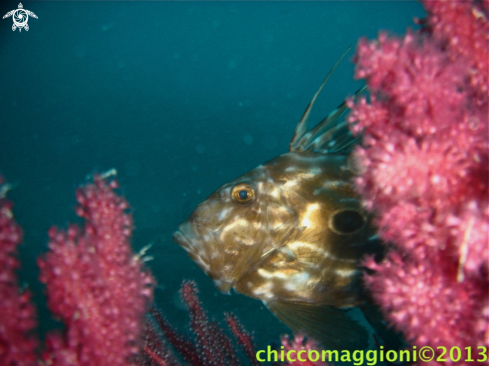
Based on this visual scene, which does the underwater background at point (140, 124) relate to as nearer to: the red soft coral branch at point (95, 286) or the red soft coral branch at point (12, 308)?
the red soft coral branch at point (12, 308)

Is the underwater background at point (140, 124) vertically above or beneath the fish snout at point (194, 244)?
above

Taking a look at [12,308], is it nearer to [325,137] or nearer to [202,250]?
[202,250]

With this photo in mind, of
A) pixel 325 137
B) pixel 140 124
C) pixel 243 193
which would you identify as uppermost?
pixel 140 124

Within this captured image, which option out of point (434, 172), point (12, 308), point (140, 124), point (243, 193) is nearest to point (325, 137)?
point (243, 193)

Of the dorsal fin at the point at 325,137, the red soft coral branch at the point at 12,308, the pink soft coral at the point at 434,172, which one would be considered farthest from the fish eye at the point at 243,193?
the red soft coral branch at the point at 12,308

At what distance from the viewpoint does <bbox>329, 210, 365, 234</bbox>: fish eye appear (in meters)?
2.62

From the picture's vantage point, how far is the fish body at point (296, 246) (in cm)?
260

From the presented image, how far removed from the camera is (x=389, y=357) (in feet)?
7.65

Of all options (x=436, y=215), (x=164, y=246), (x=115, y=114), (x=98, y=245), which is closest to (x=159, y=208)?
(x=164, y=246)

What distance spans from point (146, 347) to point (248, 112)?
30.0m

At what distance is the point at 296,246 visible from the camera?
265cm

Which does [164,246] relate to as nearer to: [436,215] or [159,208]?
[159,208]

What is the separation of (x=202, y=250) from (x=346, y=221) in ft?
4.07

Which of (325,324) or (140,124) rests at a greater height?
(140,124)
